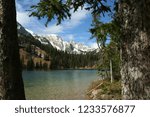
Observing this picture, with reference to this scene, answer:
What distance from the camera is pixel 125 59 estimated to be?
14.0 ft

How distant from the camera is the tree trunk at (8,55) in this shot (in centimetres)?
480

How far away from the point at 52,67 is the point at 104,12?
637 ft

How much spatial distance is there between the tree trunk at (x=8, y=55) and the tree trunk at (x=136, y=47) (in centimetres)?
198

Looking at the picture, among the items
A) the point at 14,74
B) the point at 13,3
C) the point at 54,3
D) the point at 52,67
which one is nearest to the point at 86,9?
the point at 54,3

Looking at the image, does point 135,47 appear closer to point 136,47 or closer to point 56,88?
point 136,47

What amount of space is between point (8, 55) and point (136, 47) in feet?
7.32

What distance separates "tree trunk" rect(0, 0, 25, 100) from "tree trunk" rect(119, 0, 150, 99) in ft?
6.48

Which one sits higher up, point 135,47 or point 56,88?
point 135,47

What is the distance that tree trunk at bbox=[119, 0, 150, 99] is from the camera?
403cm

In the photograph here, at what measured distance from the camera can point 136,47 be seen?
4.07 m

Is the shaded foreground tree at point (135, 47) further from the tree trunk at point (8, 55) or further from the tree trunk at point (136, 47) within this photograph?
the tree trunk at point (8, 55)

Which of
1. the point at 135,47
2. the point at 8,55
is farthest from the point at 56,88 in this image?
the point at 135,47

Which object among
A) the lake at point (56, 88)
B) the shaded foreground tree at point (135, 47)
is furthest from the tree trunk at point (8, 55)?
the lake at point (56, 88)

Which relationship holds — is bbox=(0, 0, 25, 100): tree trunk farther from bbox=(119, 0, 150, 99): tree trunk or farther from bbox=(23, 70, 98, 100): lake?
bbox=(23, 70, 98, 100): lake
